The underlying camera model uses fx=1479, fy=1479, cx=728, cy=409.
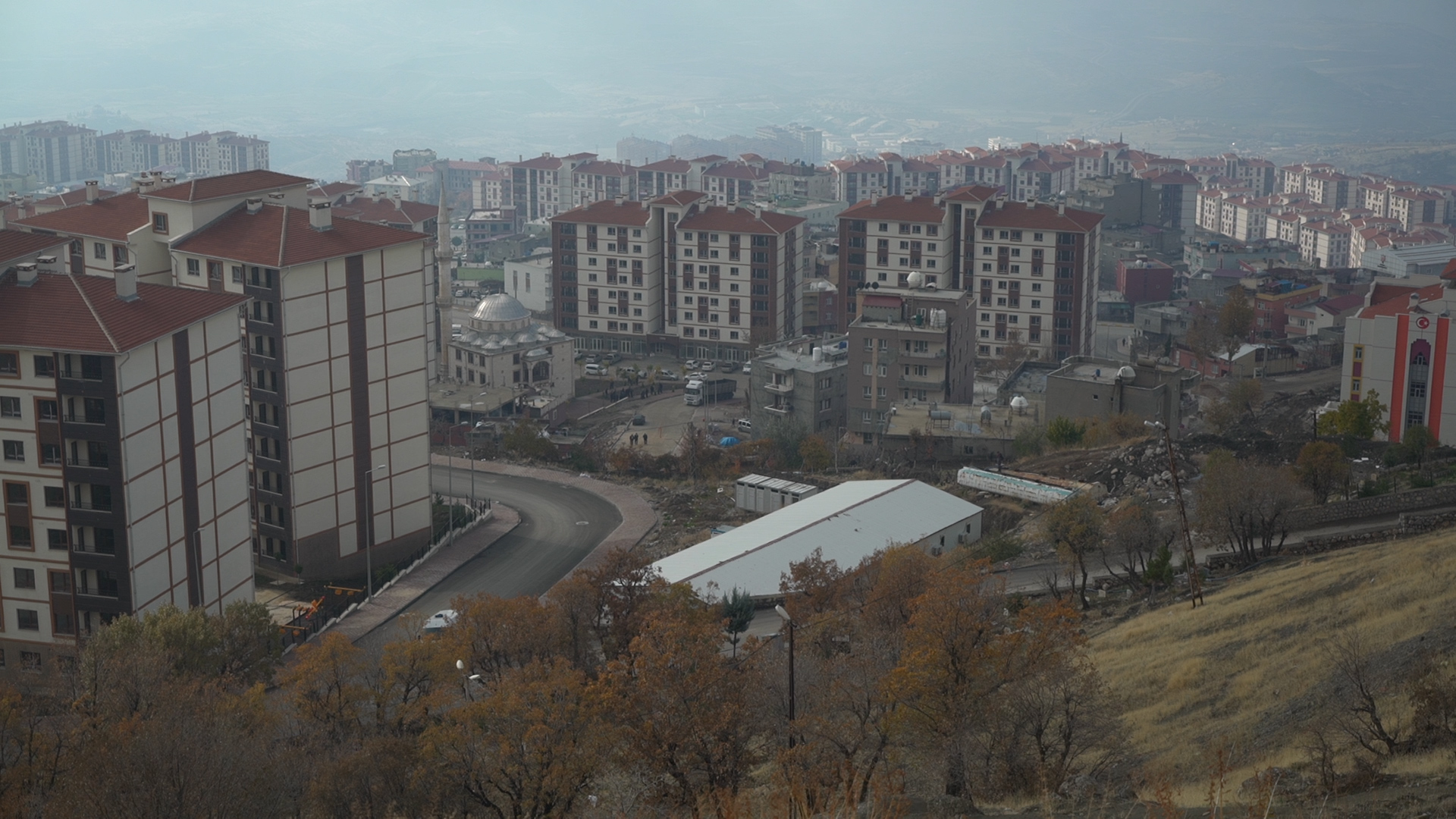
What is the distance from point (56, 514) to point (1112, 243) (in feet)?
257

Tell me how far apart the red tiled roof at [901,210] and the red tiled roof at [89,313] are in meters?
47.3

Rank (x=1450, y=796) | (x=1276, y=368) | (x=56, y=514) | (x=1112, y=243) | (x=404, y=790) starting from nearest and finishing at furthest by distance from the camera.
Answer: (x=1450, y=796)
(x=404, y=790)
(x=56, y=514)
(x=1276, y=368)
(x=1112, y=243)

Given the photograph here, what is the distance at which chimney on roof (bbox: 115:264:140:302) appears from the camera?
28.3 m

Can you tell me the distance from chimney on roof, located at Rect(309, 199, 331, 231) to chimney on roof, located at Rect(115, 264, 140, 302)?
731 cm

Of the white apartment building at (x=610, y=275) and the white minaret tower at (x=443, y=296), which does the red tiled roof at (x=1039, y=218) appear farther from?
the white minaret tower at (x=443, y=296)

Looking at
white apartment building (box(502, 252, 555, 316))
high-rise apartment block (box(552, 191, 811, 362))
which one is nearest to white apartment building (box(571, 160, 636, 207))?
white apartment building (box(502, 252, 555, 316))

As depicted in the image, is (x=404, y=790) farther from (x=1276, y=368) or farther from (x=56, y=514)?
(x=1276, y=368)

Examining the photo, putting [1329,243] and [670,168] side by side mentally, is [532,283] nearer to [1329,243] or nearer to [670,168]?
[670,168]

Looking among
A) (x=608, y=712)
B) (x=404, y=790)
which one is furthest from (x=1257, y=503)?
(x=404, y=790)

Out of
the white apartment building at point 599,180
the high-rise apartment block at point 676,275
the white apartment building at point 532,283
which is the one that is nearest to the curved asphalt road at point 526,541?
the high-rise apartment block at point 676,275

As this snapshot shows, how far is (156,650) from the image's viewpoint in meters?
24.0

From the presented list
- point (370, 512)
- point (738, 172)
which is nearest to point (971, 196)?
point (370, 512)

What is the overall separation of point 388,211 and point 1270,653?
2207 inches

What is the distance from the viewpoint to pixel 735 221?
73875mm
